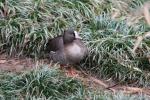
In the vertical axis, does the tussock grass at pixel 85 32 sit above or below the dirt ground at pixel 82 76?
above

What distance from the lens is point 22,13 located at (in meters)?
6.96

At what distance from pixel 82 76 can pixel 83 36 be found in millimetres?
762

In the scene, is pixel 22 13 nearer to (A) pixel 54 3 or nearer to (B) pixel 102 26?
(A) pixel 54 3

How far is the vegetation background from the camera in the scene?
5.33m

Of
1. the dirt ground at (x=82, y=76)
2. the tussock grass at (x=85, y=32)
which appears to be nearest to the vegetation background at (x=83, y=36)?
the tussock grass at (x=85, y=32)

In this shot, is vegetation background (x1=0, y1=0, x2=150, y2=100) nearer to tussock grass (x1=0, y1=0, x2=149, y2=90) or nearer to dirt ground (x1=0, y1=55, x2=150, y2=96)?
tussock grass (x1=0, y1=0, x2=149, y2=90)

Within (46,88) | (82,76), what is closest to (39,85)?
(46,88)

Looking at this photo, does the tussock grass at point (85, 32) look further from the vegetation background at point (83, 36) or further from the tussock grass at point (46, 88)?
the tussock grass at point (46, 88)

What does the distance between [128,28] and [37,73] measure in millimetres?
2228

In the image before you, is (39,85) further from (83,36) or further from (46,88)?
(83,36)

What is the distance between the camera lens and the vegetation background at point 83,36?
210 inches

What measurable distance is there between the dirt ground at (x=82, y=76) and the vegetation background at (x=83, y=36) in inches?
4.6

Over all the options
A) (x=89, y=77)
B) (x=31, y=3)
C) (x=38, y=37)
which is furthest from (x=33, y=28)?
A: (x=89, y=77)

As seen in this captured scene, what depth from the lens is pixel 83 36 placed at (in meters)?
6.80
